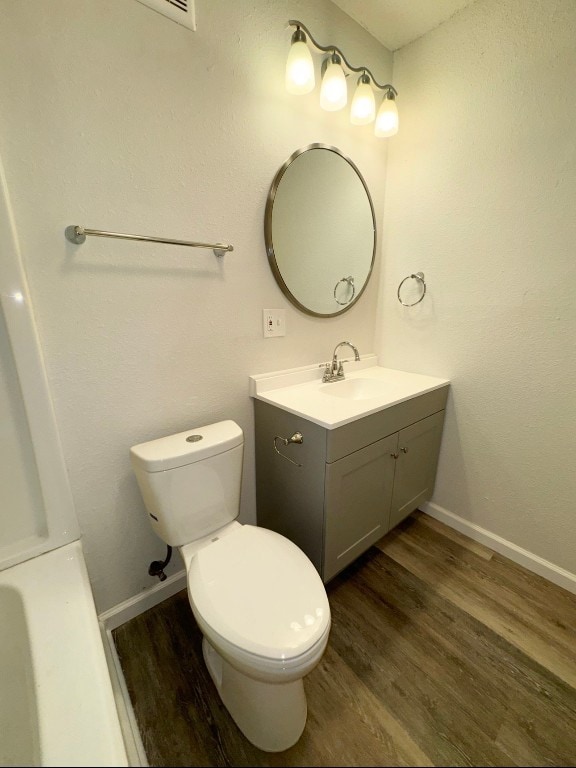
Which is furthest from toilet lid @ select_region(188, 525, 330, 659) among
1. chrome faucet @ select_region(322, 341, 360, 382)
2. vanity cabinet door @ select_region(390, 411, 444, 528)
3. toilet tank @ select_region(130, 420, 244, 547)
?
chrome faucet @ select_region(322, 341, 360, 382)

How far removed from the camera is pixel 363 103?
1340mm

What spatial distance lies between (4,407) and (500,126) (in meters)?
2.02

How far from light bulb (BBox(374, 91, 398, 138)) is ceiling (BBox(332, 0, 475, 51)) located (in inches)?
10.5

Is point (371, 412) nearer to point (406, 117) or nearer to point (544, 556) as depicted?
point (544, 556)

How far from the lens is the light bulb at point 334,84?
3.96 feet

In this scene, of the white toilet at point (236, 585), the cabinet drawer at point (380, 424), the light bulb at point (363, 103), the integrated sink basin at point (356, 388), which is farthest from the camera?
the integrated sink basin at point (356, 388)

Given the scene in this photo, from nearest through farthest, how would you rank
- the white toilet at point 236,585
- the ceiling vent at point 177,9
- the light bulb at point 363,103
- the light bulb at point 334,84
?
the white toilet at point 236,585 → the ceiling vent at point 177,9 → the light bulb at point 334,84 → the light bulb at point 363,103

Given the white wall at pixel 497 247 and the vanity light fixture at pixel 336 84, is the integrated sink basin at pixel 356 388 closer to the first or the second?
the white wall at pixel 497 247

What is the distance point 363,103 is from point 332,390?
1247mm

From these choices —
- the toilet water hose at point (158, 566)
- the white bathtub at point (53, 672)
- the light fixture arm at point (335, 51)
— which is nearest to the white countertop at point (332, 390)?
the toilet water hose at point (158, 566)

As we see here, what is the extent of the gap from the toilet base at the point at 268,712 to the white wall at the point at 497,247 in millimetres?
1216

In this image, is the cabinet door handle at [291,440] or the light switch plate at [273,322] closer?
the cabinet door handle at [291,440]

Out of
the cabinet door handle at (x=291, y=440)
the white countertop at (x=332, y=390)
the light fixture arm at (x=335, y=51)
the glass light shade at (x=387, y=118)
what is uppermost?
the light fixture arm at (x=335, y=51)

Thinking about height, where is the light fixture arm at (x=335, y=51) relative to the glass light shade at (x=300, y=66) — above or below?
above
